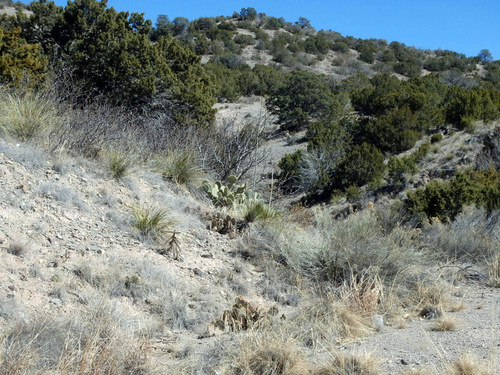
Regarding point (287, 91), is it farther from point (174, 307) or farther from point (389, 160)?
point (174, 307)

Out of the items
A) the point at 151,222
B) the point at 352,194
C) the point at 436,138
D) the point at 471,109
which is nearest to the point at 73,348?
the point at 151,222

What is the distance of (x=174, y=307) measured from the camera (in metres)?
5.68

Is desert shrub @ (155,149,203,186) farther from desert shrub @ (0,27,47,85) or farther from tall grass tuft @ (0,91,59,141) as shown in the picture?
desert shrub @ (0,27,47,85)

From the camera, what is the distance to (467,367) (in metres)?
3.68

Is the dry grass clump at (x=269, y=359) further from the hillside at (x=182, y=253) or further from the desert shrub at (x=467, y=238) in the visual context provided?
the desert shrub at (x=467, y=238)

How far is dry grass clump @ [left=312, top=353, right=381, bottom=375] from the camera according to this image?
12.7ft

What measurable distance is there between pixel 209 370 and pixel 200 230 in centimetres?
394

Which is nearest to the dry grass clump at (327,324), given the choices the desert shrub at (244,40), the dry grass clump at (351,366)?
the dry grass clump at (351,366)

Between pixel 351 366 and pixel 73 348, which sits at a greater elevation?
pixel 351 366

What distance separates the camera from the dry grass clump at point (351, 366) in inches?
152

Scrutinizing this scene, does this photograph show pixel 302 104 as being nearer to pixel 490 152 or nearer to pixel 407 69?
pixel 490 152

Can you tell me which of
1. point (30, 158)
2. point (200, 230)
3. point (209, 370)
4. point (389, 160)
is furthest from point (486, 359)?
point (389, 160)

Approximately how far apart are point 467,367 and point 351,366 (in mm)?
779

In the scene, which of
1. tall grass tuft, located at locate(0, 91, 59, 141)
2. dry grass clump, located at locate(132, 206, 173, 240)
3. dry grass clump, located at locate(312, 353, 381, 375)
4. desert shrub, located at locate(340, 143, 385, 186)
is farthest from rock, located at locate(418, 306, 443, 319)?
desert shrub, located at locate(340, 143, 385, 186)
